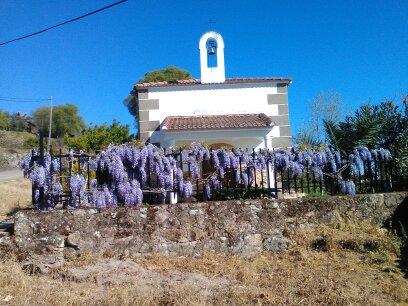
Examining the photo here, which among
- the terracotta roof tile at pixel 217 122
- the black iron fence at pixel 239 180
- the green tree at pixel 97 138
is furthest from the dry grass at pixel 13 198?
the terracotta roof tile at pixel 217 122

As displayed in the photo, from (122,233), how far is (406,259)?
4581 mm

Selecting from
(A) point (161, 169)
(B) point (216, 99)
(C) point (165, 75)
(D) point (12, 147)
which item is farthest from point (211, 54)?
(D) point (12, 147)

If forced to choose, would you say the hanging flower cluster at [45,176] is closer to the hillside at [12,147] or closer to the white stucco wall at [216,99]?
the white stucco wall at [216,99]

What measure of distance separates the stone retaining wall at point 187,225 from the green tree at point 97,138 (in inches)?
292

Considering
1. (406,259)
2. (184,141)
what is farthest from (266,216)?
(184,141)

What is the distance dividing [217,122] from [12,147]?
31.1 metres

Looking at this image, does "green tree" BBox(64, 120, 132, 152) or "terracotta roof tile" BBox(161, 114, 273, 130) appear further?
"green tree" BBox(64, 120, 132, 152)

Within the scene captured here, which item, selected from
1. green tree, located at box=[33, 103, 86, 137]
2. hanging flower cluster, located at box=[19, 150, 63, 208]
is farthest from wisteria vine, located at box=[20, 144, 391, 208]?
green tree, located at box=[33, 103, 86, 137]

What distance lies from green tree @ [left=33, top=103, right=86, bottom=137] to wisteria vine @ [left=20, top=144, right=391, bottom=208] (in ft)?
149

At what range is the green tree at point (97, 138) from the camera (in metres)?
16.2

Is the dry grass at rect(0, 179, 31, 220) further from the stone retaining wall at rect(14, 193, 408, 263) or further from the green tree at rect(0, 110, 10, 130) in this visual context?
the green tree at rect(0, 110, 10, 130)

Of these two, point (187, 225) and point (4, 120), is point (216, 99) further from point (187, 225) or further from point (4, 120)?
point (4, 120)

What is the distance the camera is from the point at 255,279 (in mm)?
5973

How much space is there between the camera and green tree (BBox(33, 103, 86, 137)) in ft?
173
